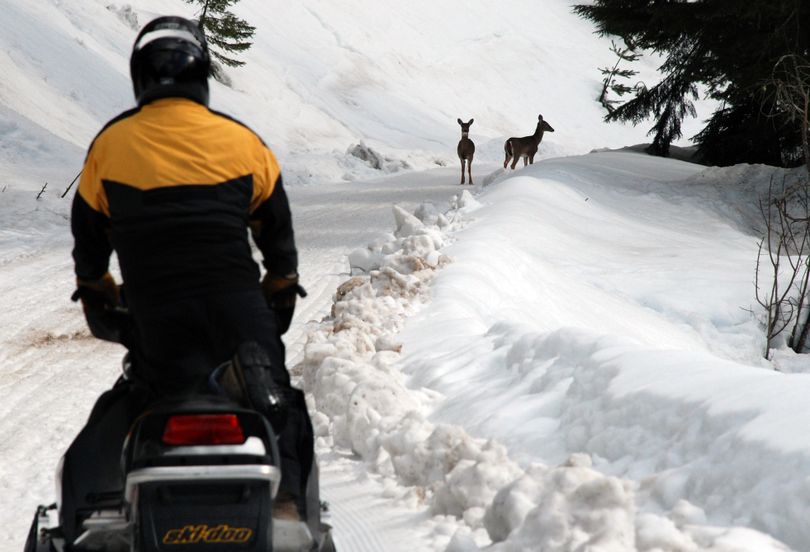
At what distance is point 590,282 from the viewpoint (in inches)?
442

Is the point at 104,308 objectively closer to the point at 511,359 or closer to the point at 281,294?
the point at 281,294

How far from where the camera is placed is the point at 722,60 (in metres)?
16.9

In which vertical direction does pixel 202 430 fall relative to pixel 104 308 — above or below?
Result: below

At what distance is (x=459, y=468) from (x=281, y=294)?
4.96 ft

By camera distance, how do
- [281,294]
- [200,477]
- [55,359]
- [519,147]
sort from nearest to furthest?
[200,477] < [281,294] < [55,359] < [519,147]

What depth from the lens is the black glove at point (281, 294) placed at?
2.83m

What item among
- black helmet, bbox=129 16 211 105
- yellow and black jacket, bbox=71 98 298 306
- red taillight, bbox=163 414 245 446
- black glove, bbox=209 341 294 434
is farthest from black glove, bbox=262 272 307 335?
red taillight, bbox=163 414 245 446

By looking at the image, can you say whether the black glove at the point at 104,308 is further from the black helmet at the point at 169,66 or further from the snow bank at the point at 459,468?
the snow bank at the point at 459,468

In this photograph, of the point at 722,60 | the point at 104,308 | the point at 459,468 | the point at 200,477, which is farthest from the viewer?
the point at 722,60

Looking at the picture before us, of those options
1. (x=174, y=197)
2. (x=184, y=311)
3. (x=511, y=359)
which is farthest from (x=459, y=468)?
(x=174, y=197)

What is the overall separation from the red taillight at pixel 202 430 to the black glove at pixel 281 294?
2.16 feet

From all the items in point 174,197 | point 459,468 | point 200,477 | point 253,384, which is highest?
point 174,197

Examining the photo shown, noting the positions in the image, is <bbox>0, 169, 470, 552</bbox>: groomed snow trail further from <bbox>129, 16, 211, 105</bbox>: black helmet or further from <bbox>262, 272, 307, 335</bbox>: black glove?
<bbox>129, 16, 211, 105</bbox>: black helmet

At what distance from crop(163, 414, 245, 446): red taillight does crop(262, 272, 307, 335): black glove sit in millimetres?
659
